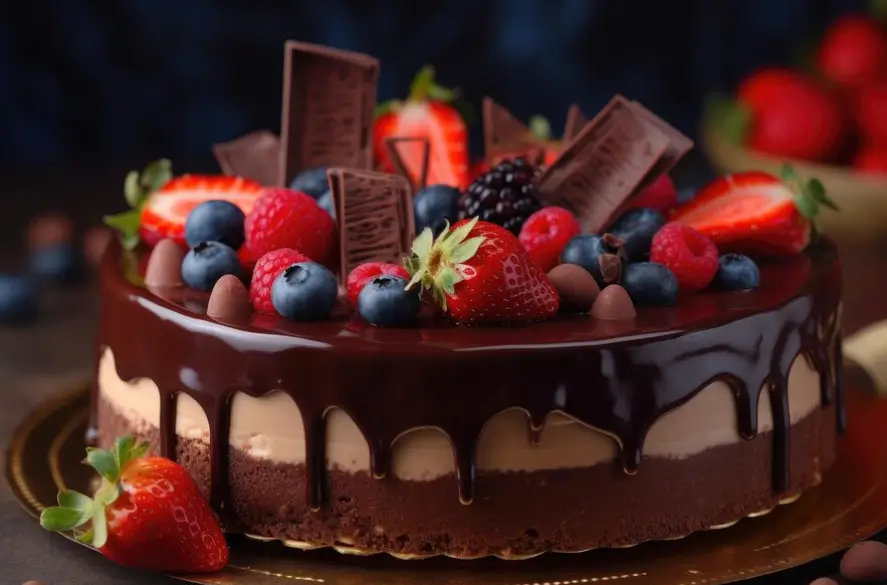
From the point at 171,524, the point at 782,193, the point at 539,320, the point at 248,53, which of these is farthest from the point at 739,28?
the point at 171,524

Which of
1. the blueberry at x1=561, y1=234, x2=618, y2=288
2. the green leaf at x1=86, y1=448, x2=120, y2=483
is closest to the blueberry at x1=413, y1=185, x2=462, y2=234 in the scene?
the blueberry at x1=561, y1=234, x2=618, y2=288

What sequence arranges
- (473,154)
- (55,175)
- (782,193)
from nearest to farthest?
(782,193), (55,175), (473,154)

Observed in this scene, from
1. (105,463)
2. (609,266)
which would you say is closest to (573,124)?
(609,266)

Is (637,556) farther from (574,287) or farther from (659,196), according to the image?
(659,196)

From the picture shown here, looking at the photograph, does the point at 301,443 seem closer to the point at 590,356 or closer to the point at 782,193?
the point at 590,356

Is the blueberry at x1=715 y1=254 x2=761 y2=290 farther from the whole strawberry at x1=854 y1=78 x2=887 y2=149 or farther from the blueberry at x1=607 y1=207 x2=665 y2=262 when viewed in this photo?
the whole strawberry at x1=854 y1=78 x2=887 y2=149

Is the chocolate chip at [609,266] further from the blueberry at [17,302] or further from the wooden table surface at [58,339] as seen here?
the blueberry at [17,302]
